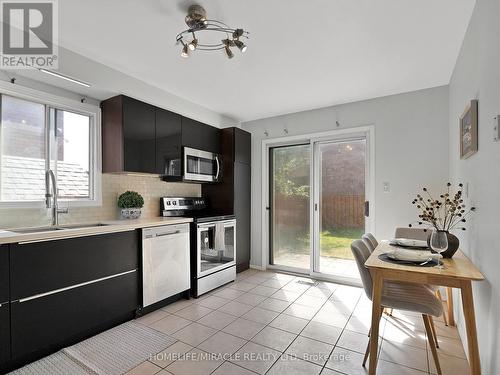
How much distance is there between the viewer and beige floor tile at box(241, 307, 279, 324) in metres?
2.57

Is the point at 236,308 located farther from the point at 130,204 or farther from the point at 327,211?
the point at 327,211

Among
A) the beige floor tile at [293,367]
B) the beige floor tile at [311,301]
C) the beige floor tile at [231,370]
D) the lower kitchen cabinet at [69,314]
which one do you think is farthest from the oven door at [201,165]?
the beige floor tile at [293,367]

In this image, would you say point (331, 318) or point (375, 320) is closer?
point (375, 320)

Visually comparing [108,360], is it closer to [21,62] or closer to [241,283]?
[241,283]

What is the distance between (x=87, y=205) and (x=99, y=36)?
5.17 ft

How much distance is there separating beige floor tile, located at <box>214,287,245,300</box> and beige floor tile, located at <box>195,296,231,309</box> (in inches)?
3.6

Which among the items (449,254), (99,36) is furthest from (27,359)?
(449,254)

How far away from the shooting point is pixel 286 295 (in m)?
3.21

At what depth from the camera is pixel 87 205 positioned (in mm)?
2684

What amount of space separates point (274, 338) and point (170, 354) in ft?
2.80

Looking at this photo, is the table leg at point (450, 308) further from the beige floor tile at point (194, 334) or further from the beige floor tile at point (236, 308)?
the beige floor tile at point (194, 334)

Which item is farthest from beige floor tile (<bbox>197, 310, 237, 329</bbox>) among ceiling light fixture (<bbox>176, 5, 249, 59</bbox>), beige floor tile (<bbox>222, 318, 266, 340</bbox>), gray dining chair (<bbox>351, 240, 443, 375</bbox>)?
ceiling light fixture (<bbox>176, 5, 249, 59</bbox>)

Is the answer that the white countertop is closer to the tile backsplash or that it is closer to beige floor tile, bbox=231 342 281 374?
the tile backsplash

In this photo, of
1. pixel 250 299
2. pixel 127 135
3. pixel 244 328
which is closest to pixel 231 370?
pixel 244 328
